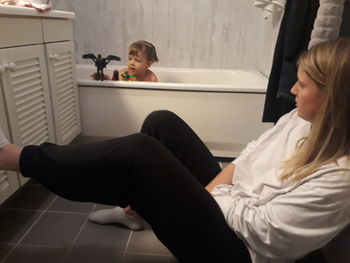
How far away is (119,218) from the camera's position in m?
1.29

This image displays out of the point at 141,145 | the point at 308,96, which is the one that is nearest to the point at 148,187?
the point at 141,145

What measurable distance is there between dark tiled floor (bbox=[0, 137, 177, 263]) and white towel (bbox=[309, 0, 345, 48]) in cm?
92

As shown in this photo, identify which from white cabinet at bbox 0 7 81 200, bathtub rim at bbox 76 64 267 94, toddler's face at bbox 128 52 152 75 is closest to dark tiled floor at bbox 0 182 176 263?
white cabinet at bbox 0 7 81 200

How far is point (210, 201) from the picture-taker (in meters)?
0.74

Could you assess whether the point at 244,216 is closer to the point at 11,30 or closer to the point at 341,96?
the point at 341,96

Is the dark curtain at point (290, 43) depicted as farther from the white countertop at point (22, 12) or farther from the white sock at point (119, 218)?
the white countertop at point (22, 12)

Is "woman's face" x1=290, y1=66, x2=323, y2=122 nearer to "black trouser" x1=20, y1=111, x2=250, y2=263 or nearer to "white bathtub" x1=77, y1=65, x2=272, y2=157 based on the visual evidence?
"black trouser" x1=20, y1=111, x2=250, y2=263

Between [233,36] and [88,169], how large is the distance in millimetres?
1975

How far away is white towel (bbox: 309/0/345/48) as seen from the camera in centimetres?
90

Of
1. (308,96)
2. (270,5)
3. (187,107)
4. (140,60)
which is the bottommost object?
(187,107)

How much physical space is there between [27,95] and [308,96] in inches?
43.6

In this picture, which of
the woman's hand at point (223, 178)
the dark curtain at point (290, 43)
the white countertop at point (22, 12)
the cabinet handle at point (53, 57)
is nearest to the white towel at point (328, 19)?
the dark curtain at point (290, 43)

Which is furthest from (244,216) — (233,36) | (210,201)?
(233,36)

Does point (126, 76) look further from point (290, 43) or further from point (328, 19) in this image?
point (328, 19)
